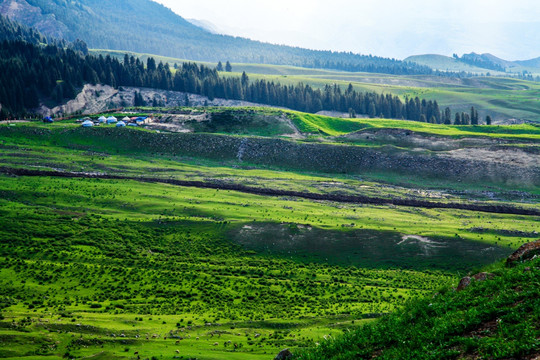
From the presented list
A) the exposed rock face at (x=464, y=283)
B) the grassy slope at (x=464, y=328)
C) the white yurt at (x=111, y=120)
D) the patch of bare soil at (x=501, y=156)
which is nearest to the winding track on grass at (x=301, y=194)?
the patch of bare soil at (x=501, y=156)

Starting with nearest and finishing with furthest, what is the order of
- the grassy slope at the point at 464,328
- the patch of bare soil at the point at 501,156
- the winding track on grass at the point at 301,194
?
1. the grassy slope at the point at 464,328
2. the winding track on grass at the point at 301,194
3. the patch of bare soil at the point at 501,156

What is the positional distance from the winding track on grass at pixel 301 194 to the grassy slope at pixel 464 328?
6987 cm

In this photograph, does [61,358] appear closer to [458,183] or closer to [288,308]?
[288,308]

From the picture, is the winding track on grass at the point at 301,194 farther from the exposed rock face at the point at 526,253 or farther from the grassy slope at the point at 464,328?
the grassy slope at the point at 464,328

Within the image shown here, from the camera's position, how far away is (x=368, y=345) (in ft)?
67.5

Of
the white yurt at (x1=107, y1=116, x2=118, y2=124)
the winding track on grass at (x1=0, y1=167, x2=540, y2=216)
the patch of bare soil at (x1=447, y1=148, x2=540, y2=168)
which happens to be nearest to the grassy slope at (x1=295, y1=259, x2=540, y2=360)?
the winding track on grass at (x1=0, y1=167, x2=540, y2=216)

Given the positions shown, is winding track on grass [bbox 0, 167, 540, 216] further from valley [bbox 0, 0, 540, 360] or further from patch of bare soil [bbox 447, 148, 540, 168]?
patch of bare soil [bbox 447, 148, 540, 168]

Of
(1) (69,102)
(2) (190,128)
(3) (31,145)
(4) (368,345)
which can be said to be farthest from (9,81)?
(4) (368,345)

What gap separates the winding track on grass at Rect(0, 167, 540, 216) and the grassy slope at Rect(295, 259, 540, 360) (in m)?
69.9

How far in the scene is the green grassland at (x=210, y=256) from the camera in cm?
3728

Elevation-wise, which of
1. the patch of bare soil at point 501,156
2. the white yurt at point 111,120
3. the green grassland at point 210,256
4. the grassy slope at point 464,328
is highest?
the white yurt at point 111,120

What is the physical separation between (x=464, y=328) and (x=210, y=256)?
47.0 meters

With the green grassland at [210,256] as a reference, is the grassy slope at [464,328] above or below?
above

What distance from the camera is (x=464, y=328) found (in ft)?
60.2
